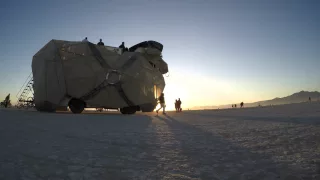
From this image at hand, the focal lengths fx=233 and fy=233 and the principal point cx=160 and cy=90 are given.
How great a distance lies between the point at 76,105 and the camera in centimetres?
2016

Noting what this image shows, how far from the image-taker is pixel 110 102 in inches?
826

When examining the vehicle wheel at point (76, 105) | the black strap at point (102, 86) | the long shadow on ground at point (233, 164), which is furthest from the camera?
the black strap at point (102, 86)

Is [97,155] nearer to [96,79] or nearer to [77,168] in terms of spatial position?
[77,168]

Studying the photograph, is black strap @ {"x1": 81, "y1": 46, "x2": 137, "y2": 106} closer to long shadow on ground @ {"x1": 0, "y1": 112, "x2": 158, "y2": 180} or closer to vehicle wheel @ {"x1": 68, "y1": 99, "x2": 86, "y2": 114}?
vehicle wheel @ {"x1": 68, "y1": 99, "x2": 86, "y2": 114}

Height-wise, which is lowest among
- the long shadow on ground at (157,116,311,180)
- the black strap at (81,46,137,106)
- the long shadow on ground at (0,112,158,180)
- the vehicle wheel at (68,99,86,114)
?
the long shadow on ground at (157,116,311,180)

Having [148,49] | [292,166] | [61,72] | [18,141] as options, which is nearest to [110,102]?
[61,72]

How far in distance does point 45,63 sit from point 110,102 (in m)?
6.34

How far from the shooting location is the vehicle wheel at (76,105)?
1991cm

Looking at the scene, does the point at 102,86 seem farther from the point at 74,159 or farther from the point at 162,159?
the point at 162,159

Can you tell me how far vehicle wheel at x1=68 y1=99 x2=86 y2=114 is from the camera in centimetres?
1991

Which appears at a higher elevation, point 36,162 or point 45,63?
point 45,63

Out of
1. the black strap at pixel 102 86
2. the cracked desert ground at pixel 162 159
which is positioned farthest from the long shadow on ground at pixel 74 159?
the black strap at pixel 102 86

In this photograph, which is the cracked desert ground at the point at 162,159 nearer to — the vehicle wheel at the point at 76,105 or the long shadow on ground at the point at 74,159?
the long shadow on ground at the point at 74,159

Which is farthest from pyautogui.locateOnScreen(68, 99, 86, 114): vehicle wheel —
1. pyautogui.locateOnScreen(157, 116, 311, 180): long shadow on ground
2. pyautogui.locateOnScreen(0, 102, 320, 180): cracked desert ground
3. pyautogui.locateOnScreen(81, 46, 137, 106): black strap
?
pyautogui.locateOnScreen(157, 116, 311, 180): long shadow on ground
